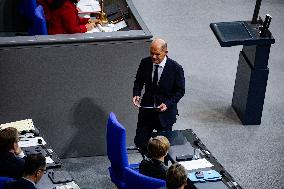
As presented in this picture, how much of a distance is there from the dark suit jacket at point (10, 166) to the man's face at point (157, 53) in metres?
1.72

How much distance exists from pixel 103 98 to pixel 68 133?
1.83ft

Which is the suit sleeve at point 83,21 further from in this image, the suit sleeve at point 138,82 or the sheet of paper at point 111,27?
the suit sleeve at point 138,82

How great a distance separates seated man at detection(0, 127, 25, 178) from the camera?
5719mm

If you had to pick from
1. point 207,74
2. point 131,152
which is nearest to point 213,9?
point 207,74

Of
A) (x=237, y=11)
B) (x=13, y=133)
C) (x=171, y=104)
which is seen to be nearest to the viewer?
(x=13, y=133)

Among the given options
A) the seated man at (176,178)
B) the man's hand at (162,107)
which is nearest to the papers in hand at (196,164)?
the man's hand at (162,107)

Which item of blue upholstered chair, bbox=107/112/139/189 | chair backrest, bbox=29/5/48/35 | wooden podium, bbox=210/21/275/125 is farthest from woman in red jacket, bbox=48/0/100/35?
wooden podium, bbox=210/21/275/125

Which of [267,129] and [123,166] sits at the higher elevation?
[123,166]

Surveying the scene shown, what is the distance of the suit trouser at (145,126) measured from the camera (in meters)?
6.95

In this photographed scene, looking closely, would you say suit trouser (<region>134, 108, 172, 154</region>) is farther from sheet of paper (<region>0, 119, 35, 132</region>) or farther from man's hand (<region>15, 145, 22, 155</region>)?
man's hand (<region>15, 145, 22, 155</region>)

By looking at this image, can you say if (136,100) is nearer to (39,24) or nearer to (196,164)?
(196,164)

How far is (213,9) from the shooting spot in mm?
12070

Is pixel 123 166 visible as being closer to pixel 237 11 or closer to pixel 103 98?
pixel 103 98

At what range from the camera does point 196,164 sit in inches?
243
